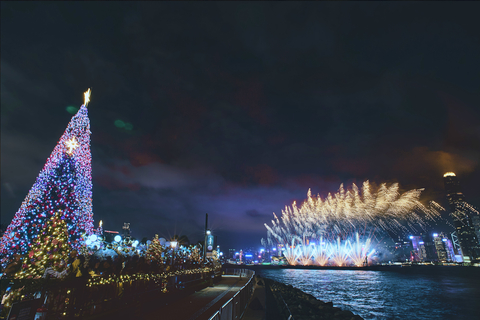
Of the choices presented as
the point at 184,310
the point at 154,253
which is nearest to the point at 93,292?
the point at 184,310

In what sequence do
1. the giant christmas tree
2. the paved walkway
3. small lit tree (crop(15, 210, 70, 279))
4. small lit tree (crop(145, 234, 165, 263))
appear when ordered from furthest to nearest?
1. the giant christmas tree
2. small lit tree (crop(145, 234, 165, 263))
3. the paved walkway
4. small lit tree (crop(15, 210, 70, 279))

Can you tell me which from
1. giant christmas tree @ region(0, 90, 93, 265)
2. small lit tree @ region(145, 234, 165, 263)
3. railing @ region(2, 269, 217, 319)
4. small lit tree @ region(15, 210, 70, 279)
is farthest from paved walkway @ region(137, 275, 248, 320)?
giant christmas tree @ region(0, 90, 93, 265)

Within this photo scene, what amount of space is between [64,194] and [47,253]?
13.0 metres

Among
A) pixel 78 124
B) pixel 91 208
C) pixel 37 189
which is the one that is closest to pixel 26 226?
pixel 37 189

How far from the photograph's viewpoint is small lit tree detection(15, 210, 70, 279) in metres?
9.39

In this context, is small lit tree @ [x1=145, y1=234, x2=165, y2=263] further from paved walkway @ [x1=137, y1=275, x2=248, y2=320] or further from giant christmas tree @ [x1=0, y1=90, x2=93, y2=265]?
giant christmas tree @ [x1=0, y1=90, x2=93, y2=265]

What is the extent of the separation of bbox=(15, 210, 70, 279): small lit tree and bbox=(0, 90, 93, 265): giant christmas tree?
33.5ft

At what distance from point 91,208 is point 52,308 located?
16243mm

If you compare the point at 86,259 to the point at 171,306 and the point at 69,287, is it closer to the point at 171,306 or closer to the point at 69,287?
the point at 69,287

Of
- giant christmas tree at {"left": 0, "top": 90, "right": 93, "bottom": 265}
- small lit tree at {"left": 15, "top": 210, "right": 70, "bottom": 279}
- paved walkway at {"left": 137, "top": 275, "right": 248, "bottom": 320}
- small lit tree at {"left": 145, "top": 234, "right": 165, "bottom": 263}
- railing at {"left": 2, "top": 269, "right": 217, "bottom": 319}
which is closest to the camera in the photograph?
railing at {"left": 2, "top": 269, "right": 217, "bottom": 319}

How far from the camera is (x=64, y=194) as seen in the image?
67.8 feet

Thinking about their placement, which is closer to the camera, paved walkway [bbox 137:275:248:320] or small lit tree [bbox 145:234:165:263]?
paved walkway [bbox 137:275:248:320]

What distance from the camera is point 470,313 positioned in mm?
26250

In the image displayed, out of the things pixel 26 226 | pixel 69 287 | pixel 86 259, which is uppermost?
pixel 26 226
